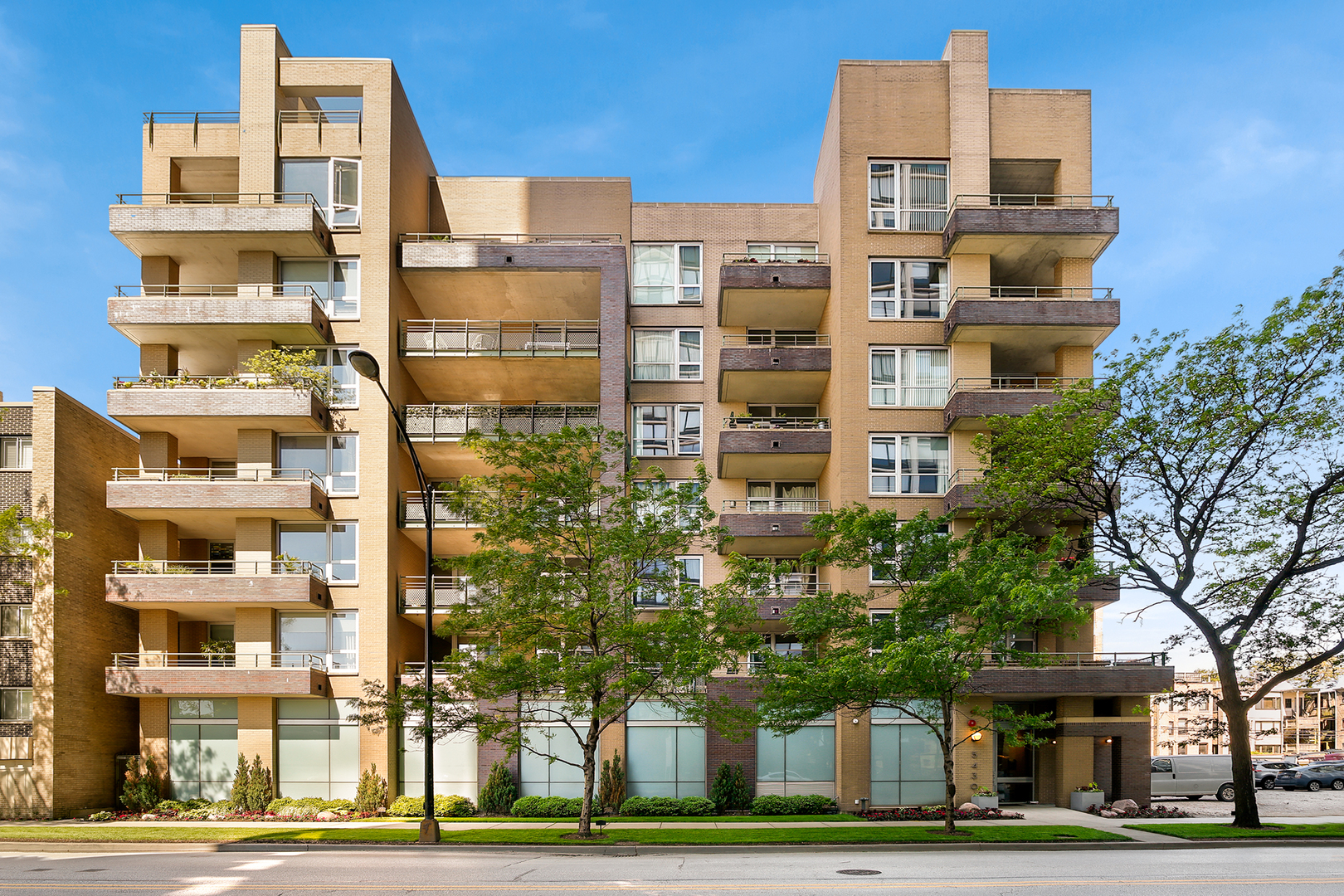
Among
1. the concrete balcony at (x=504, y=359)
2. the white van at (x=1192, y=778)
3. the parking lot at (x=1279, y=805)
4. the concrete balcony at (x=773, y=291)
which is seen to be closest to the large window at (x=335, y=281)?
the concrete balcony at (x=504, y=359)

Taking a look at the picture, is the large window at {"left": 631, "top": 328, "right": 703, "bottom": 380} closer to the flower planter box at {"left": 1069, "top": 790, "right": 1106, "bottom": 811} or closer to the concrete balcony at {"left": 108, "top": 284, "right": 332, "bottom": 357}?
the concrete balcony at {"left": 108, "top": 284, "right": 332, "bottom": 357}

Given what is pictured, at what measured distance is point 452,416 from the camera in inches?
1276

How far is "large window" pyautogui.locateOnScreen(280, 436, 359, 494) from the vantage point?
1208 inches

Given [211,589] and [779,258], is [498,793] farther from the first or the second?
[779,258]

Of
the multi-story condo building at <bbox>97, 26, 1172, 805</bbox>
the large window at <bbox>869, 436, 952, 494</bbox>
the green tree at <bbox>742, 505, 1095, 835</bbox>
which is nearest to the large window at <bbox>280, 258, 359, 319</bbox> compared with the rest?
the multi-story condo building at <bbox>97, 26, 1172, 805</bbox>

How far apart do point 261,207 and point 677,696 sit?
20724 mm

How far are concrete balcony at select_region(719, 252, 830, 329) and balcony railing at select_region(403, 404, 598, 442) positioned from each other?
253 inches

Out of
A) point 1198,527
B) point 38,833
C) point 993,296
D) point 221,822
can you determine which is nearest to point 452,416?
point 221,822

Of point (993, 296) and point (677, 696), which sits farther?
point (993, 296)

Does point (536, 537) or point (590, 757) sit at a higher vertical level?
point (536, 537)

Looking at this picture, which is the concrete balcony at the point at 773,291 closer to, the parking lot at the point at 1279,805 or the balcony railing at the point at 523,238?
the balcony railing at the point at 523,238

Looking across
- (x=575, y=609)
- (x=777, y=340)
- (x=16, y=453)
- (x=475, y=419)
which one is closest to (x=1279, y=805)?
(x=777, y=340)

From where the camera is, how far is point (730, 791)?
29.6 m

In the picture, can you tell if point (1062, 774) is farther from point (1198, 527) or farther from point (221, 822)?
point (221, 822)
